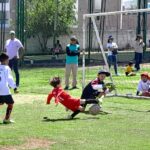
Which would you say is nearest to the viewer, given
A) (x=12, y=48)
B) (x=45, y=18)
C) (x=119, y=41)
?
(x=12, y=48)

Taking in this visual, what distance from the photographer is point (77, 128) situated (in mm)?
12562

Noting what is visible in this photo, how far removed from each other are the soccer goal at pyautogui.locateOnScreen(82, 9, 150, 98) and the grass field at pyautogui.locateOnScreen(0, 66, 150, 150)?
85.5 inches

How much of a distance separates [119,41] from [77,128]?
32.9 meters

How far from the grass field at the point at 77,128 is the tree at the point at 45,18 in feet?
98.7

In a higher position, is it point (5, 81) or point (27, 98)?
point (5, 81)

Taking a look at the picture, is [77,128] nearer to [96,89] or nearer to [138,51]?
[96,89]

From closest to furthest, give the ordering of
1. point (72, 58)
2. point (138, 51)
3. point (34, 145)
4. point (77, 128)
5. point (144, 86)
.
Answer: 1. point (34, 145)
2. point (77, 128)
3. point (144, 86)
4. point (72, 58)
5. point (138, 51)

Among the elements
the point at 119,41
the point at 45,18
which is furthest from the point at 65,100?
the point at 45,18

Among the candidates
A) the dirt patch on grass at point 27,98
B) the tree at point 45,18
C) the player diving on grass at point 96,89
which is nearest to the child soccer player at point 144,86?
the dirt patch on grass at point 27,98

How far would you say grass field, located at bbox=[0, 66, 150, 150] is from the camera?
1078 cm

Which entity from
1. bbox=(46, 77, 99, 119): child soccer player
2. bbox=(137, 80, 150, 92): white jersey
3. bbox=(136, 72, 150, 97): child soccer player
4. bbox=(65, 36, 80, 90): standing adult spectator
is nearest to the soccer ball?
bbox=(46, 77, 99, 119): child soccer player

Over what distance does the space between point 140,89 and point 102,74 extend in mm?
3726

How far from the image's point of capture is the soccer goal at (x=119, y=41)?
19.2 m

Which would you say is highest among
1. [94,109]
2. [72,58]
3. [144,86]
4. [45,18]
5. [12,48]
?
[45,18]
